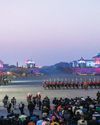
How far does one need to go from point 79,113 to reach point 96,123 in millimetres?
3661

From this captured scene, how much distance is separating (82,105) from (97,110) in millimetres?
3287

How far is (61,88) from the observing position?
95.4m

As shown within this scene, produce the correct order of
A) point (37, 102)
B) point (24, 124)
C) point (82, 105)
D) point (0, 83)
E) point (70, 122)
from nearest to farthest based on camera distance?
point (24, 124) → point (70, 122) → point (82, 105) → point (37, 102) → point (0, 83)

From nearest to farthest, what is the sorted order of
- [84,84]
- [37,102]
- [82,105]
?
[82,105] < [37,102] < [84,84]

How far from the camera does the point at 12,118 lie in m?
27.4

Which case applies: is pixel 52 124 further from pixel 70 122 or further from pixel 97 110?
pixel 97 110

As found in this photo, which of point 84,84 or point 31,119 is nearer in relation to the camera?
point 31,119

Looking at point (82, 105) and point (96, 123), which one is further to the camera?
point (82, 105)

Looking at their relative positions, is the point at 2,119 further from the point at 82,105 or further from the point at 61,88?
the point at 61,88

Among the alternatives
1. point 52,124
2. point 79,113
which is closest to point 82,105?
point 79,113

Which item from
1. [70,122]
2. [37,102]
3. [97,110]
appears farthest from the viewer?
[37,102]

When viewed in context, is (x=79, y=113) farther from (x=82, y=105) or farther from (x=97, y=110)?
(x=82, y=105)

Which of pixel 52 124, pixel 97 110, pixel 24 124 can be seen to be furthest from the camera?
pixel 97 110

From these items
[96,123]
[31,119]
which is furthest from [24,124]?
[96,123]
